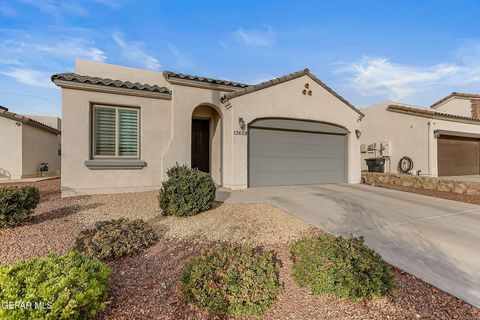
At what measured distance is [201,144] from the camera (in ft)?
32.0

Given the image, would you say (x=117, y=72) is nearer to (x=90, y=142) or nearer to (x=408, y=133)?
(x=90, y=142)

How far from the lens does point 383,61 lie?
31.6 feet

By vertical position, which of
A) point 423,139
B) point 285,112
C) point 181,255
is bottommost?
point 181,255

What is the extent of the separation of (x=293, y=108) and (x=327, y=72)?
334 cm

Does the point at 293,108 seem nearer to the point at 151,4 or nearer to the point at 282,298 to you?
the point at 151,4

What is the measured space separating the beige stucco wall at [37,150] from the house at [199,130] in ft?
25.2

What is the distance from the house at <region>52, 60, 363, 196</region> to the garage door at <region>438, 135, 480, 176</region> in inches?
299

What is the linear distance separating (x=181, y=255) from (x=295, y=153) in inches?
295

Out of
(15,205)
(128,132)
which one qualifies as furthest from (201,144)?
(15,205)

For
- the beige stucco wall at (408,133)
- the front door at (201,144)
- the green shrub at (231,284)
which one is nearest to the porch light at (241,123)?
the front door at (201,144)

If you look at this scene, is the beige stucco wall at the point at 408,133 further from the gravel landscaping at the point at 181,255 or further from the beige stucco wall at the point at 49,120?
the beige stucco wall at the point at 49,120

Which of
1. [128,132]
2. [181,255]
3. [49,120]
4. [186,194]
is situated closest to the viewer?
[181,255]

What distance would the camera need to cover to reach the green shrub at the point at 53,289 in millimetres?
1767

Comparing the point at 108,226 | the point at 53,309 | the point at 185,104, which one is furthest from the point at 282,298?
the point at 185,104
